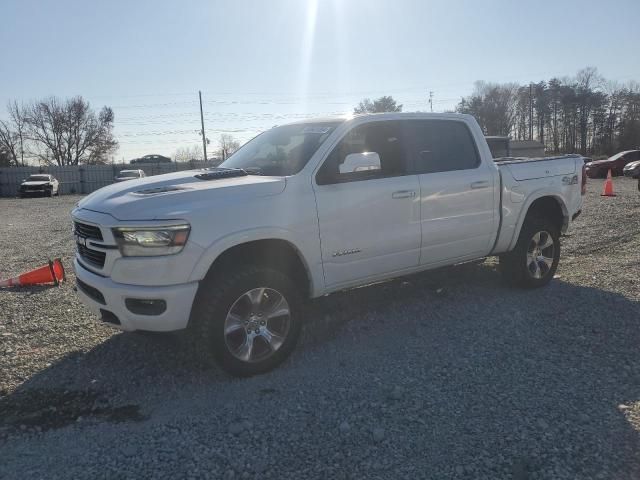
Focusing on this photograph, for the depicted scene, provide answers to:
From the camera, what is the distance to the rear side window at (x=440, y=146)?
16.5ft

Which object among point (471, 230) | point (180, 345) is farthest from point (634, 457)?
point (180, 345)

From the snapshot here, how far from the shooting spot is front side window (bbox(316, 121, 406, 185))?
4.35 metres

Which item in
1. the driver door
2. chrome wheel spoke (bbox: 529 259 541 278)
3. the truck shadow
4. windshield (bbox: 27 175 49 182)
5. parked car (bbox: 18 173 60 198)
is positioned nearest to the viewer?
the truck shadow

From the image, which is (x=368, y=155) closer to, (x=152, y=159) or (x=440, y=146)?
(x=440, y=146)

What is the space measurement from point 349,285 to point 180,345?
1.63 m

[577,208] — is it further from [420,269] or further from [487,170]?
[420,269]

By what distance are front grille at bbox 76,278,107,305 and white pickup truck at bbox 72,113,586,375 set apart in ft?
0.06

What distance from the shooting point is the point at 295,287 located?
4.17m

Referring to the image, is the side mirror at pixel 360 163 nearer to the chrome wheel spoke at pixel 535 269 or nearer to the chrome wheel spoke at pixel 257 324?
the chrome wheel spoke at pixel 257 324

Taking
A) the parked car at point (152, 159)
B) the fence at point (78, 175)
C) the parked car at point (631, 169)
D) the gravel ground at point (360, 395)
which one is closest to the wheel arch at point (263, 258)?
the gravel ground at point (360, 395)

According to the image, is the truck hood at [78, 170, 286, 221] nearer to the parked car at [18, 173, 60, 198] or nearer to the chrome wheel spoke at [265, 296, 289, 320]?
the chrome wheel spoke at [265, 296, 289, 320]

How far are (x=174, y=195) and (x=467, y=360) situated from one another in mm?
2644

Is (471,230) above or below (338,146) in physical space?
below

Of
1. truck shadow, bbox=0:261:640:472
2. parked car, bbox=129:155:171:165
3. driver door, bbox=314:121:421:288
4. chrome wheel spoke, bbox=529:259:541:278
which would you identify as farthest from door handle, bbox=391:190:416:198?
parked car, bbox=129:155:171:165
